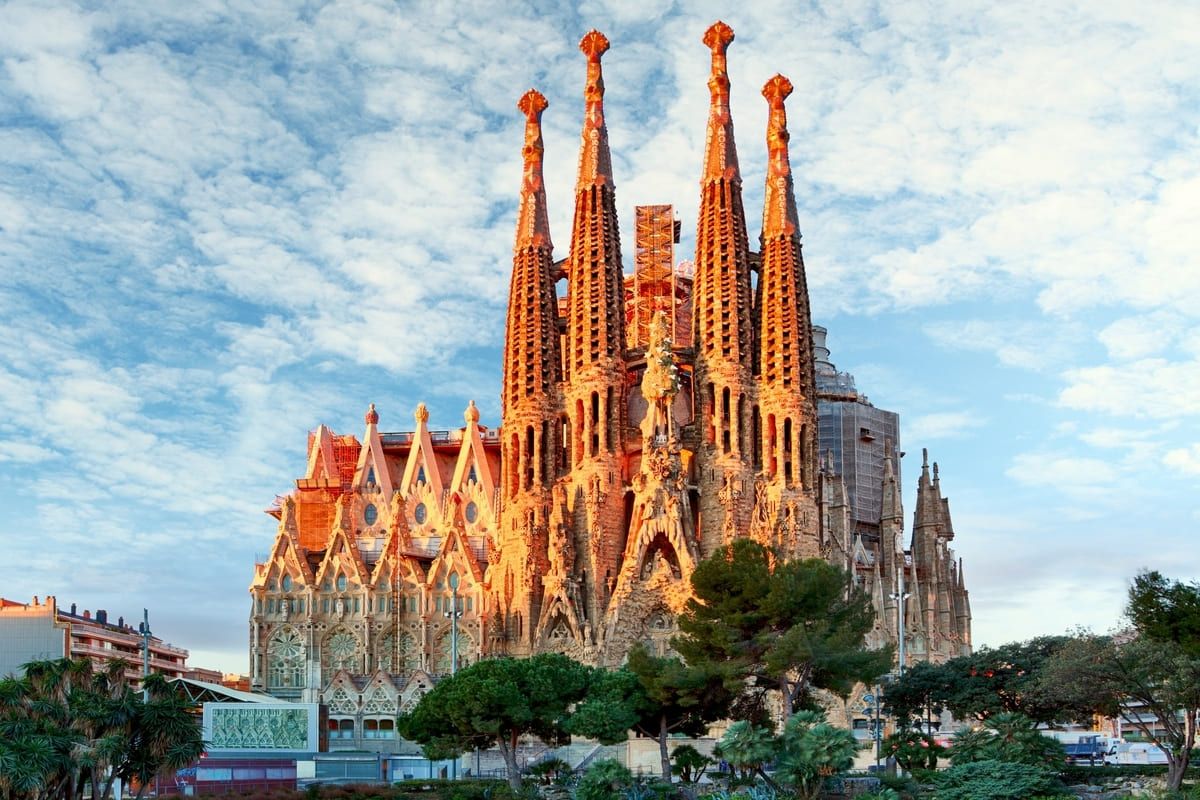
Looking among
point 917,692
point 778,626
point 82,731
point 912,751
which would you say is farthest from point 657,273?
point 82,731

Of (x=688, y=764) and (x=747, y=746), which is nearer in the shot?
(x=747, y=746)

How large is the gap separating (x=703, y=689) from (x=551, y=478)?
26103mm

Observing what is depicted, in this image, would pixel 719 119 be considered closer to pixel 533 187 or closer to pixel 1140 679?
pixel 533 187

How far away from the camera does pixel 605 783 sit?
36031 millimetres

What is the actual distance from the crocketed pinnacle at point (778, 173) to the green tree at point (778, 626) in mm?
26213

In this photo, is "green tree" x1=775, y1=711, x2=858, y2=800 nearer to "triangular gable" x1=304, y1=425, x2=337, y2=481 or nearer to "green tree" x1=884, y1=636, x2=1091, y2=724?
"green tree" x1=884, y1=636, x2=1091, y2=724

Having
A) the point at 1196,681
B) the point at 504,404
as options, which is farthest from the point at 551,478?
the point at 1196,681

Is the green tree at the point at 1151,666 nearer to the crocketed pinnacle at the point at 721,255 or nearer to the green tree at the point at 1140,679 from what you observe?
the green tree at the point at 1140,679

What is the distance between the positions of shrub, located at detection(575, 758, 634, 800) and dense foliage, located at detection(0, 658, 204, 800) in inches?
375

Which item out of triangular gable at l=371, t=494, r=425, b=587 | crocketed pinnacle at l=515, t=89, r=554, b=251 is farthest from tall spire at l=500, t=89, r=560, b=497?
triangular gable at l=371, t=494, r=425, b=587

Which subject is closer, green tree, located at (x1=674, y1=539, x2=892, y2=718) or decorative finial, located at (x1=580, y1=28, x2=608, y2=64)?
green tree, located at (x1=674, y1=539, x2=892, y2=718)

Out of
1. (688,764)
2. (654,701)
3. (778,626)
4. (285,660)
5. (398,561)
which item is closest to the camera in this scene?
(688,764)

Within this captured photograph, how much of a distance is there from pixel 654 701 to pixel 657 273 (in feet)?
125

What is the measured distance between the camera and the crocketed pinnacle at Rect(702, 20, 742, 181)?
224 feet
